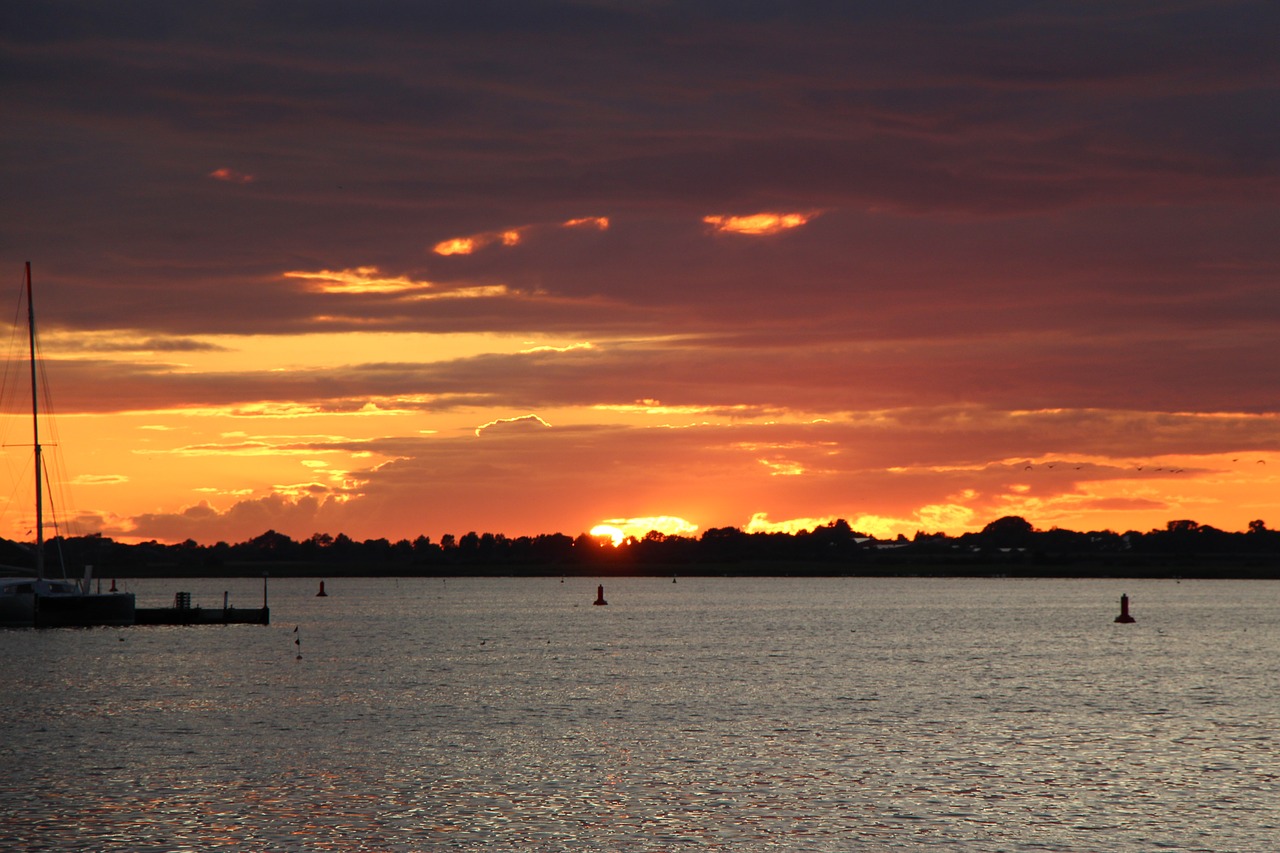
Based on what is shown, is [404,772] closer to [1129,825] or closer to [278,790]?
[278,790]

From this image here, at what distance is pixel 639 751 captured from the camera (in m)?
48.1

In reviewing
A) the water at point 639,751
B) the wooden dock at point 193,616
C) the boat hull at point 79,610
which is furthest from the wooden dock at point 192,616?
the water at point 639,751

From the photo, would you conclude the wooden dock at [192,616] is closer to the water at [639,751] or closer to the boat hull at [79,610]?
the boat hull at [79,610]

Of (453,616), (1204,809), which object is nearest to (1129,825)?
(1204,809)

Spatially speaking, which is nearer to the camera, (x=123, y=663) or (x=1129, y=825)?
(x=1129, y=825)

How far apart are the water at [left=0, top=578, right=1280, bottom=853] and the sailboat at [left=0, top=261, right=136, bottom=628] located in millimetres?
11929

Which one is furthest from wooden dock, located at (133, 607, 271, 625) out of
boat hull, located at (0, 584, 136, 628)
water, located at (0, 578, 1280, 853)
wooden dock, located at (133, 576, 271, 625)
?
water, located at (0, 578, 1280, 853)

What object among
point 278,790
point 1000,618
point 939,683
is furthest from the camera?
point 1000,618

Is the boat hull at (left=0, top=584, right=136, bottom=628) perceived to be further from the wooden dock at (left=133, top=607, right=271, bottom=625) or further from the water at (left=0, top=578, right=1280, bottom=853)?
the water at (left=0, top=578, right=1280, bottom=853)

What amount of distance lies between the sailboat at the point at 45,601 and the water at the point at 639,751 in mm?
11929

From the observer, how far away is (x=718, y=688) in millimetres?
72875

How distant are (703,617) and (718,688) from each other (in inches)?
4203

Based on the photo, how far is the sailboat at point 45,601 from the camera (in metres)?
114

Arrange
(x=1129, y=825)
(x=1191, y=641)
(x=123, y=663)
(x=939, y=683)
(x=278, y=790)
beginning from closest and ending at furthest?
(x=1129, y=825) < (x=278, y=790) < (x=939, y=683) < (x=123, y=663) < (x=1191, y=641)
